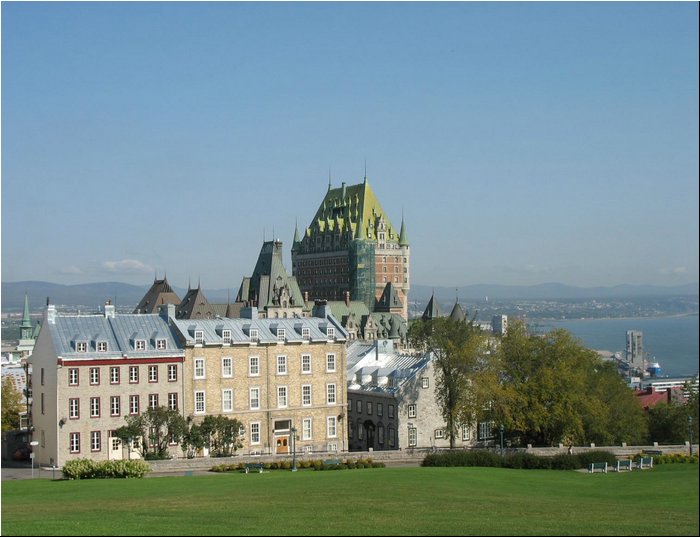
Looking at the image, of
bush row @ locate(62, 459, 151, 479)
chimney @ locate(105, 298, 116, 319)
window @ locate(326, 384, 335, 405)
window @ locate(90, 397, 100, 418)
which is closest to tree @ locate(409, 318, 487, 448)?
window @ locate(326, 384, 335, 405)

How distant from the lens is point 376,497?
32.0 metres

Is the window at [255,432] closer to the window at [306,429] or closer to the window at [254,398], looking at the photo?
the window at [254,398]

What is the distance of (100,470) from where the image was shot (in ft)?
147

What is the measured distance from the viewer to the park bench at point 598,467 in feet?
168

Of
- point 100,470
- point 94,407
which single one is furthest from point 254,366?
point 100,470

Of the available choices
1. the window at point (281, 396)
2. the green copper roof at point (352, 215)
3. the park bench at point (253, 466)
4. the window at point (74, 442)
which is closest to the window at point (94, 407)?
the window at point (74, 442)

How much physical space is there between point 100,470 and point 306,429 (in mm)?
22724

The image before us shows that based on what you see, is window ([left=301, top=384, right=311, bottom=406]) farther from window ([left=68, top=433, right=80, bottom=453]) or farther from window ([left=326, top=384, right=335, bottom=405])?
window ([left=68, top=433, right=80, bottom=453])

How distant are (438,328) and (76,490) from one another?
36.1 m

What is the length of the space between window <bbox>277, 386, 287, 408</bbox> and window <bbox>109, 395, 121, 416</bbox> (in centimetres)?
1130

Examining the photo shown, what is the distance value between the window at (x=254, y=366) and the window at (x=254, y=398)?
106 centimetres

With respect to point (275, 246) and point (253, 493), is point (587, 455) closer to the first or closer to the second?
point (253, 493)

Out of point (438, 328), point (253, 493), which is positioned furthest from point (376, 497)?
point (438, 328)

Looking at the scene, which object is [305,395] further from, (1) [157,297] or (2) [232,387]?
(1) [157,297]
